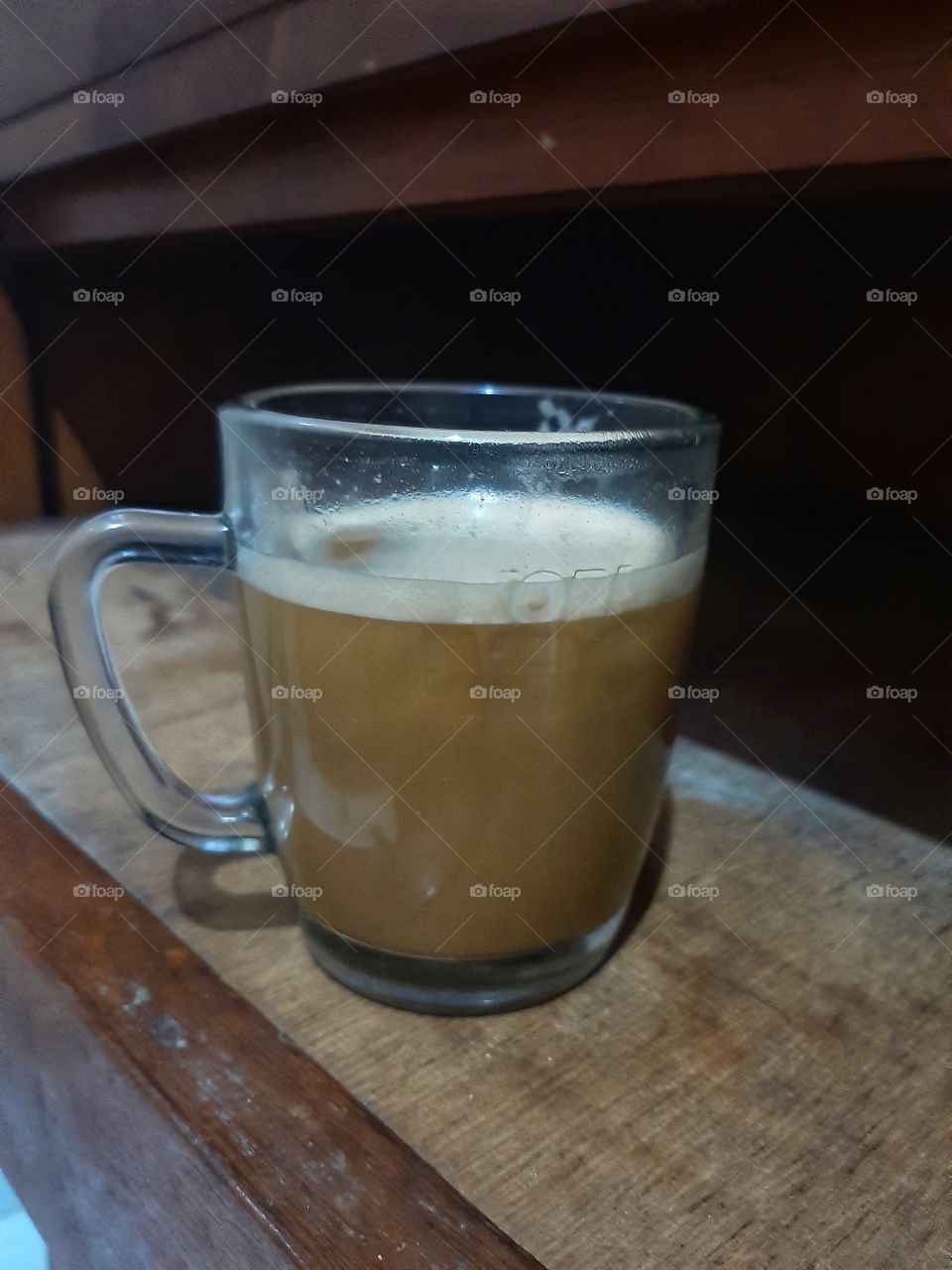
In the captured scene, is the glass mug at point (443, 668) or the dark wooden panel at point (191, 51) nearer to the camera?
the glass mug at point (443, 668)

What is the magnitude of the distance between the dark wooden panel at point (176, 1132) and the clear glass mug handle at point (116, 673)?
5 cm

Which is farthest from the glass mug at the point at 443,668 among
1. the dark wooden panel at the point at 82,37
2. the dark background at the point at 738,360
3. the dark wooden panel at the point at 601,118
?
the dark wooden panel at the point at 82,37

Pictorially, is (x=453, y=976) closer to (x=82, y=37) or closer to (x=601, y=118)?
(x=601, y=118)

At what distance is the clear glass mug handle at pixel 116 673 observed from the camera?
36 centimetres

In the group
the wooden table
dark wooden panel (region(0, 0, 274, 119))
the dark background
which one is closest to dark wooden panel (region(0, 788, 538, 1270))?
the wooden table

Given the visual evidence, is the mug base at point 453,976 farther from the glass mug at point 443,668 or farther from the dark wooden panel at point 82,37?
the dark wooden panel at point 82,37

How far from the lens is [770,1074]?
34cm

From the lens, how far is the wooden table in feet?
0.92

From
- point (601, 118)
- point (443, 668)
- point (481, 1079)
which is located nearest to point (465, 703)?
point (443, 668)

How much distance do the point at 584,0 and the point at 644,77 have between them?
36mm

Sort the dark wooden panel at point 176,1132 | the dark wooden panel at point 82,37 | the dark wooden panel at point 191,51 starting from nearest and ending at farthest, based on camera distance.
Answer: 1. the dark wooden panel at point 176,1132
2. the dark wooden panel at point 191,51
3. the dark wooden panel at point 82,37

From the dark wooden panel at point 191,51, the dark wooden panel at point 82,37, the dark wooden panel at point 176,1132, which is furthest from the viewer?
the dark wooden panel at point 82,37

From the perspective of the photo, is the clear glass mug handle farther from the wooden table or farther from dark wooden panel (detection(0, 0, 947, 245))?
dark wooden panel (detection(0, 0, 947, 245))

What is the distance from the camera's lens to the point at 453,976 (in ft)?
1.19
